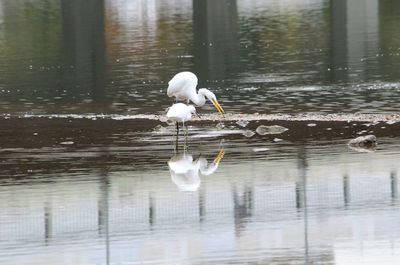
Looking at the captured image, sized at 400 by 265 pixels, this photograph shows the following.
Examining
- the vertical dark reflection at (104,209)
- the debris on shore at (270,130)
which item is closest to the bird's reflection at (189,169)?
the vertical dark reflection at (104,209)

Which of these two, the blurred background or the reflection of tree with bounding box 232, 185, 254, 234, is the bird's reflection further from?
the blurred background

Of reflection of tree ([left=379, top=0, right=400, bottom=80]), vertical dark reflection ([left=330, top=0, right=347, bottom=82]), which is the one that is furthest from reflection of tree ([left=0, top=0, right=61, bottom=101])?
reflection of tree ([left=379, top=0, right=400, bottom=80])

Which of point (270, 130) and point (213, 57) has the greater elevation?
point (213, 57)

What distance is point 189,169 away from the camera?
17.4m

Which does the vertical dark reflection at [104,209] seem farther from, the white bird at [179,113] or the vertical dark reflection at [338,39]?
the vertical dark reflection at [338,39]

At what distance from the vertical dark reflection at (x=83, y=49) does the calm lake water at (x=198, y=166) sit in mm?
145

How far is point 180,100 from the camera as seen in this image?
77.7 ft

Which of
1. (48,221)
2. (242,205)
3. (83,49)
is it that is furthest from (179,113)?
(83,49)

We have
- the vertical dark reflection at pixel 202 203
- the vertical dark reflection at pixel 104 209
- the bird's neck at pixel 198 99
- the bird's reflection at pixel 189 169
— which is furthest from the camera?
the bird's neck at pixel 198 99

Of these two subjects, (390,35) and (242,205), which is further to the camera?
(390,35)

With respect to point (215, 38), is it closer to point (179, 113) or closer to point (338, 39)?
point (338, 39)

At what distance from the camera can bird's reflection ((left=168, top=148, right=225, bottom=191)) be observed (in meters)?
16.1

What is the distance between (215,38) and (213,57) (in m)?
8.90

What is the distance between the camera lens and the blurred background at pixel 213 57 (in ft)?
86.8
